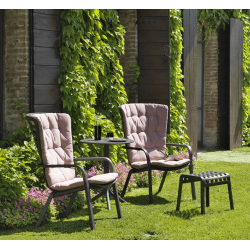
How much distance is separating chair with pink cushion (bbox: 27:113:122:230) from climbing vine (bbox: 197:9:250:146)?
6.30m

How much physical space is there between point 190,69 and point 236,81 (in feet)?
8.31

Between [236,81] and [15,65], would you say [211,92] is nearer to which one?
[236,81]

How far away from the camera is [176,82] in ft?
25.9

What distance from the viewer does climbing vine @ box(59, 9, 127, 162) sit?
5.80 meters

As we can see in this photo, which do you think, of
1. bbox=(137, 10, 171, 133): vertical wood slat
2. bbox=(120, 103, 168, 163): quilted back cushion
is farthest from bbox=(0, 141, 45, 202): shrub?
bbox=(137, 10, 171, 133): vertical wood slat

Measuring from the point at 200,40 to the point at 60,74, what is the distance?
5.43m

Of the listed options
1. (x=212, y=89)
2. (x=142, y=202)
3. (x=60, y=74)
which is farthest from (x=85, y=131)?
(x=212, y=89)

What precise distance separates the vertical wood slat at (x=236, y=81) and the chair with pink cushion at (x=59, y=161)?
6243 millimetres

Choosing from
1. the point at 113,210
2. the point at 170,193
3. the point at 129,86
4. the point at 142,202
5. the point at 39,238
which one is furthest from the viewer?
the point at 129,86

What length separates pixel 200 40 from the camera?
1049 centimetres

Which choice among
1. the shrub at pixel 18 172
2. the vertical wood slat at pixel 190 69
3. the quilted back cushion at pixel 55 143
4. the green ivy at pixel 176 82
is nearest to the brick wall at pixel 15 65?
the shrub at pixel 18 172

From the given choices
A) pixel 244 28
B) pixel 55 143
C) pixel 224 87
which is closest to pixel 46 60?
pixel 55 143

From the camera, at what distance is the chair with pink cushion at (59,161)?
426cm

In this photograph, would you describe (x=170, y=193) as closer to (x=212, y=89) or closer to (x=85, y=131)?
(x=85, y=131)
